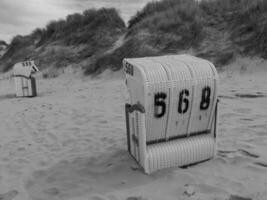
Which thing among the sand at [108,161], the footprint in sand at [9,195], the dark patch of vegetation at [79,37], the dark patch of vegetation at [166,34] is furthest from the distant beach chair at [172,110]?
the dark patch of vegetation at [79,37]

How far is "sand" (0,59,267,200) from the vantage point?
121 inches

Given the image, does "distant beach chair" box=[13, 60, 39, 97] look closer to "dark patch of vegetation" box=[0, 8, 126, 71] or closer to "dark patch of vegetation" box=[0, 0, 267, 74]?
"dark patch of vegetation" box=[0, 0, 267, 74]

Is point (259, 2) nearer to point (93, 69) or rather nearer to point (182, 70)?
point (93, 69)

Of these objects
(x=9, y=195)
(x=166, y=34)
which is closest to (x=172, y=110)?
(x=9, y=195)

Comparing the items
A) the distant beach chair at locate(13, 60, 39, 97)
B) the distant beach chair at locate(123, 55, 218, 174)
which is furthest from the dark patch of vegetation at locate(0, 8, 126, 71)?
the distant beach chair at locate(123, 55, 218, 174)

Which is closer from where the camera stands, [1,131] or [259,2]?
[1,131]

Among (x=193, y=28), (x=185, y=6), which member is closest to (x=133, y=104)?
(x=193, y=28)

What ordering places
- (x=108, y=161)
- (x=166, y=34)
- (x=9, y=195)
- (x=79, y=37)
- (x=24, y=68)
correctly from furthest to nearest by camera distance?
(x=79, y=37)
(x=166, y=34)
(x=24, y=68)
(x=108, y=161)
(x=9, y=195)

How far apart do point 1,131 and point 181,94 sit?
3923mm

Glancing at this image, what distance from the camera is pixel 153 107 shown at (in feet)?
10.4

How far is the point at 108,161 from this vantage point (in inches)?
154

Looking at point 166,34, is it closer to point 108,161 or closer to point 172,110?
point 108,161

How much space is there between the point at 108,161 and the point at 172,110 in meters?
1.18

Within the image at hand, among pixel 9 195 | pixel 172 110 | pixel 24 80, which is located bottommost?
pixel 9 195
